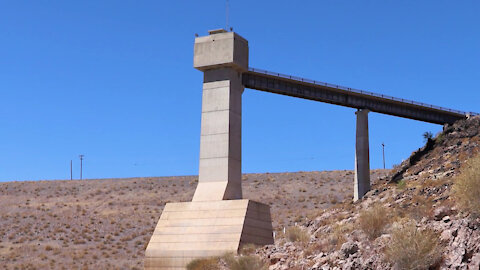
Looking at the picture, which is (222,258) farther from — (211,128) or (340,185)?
(340,185)

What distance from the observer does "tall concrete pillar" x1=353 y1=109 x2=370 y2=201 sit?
5415 cm

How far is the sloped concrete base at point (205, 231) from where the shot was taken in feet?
118

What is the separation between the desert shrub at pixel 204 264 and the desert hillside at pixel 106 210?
20.5m

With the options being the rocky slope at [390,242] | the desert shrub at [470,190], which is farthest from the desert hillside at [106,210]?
the desert shrub at [470,190]

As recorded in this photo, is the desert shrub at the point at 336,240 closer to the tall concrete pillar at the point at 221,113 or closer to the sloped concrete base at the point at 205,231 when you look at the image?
the sloped concrete base at the point at 205,231

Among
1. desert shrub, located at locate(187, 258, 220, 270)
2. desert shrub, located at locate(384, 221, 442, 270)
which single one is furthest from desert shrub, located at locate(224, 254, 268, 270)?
desert shrub, located at locate(384, 221, 442, 270)

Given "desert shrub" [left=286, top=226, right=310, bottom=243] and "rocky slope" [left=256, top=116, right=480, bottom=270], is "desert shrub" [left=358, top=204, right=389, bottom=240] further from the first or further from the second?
"desert shrub" [left=286, top=226, right=310, bottom=243]

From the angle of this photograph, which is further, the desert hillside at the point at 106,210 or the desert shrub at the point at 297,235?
the desert hillside at the point at 106,210

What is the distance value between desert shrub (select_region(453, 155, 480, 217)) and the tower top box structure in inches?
849

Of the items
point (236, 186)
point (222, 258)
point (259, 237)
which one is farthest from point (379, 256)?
point (236, 186)

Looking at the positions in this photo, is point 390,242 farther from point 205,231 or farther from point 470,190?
point 205,231

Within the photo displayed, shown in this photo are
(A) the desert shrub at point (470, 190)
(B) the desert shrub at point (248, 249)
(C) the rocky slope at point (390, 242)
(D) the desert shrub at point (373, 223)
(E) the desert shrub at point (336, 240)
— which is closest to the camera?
(C) the rocky slope at point (390, 242)

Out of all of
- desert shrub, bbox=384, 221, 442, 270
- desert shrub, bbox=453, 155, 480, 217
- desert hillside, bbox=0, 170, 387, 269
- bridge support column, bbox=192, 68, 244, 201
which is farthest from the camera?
desert hillside, bbox=0, 170, 387, 269

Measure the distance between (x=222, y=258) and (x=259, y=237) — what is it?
13.3 ft
